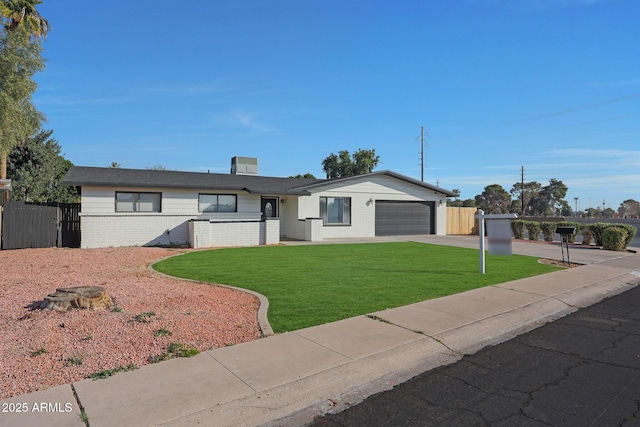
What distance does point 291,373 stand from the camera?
4.09m

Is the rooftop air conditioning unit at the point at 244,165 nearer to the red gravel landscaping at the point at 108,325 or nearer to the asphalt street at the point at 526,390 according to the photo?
the red gravel landscaping at the point at 108,325

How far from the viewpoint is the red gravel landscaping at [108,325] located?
4124 mm

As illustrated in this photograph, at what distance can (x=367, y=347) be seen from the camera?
484 cm

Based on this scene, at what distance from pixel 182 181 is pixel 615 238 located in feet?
65.4

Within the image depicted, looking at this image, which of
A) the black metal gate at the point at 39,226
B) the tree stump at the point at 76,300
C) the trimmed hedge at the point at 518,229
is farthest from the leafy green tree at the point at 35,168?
the trimmed hedge at the point at 518,229

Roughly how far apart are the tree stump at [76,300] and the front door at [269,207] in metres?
14.6

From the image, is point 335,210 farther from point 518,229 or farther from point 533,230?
point 533,230

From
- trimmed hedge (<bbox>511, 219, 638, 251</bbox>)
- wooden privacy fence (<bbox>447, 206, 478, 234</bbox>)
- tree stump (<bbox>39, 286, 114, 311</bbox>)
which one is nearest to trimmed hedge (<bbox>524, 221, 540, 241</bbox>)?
trimmed hedge (<bbox>511, 219, 638, 251</bbox>)

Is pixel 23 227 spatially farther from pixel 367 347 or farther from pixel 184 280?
pixel 367 347

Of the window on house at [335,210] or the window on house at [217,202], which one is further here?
the window on house at [335,210]

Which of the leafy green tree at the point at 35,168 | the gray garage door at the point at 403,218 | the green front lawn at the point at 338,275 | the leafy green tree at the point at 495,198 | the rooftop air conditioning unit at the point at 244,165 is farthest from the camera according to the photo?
the leafy green tree at the point at 495,198

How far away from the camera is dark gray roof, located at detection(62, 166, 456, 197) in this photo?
54.0ft

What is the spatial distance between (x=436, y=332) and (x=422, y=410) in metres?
2.09

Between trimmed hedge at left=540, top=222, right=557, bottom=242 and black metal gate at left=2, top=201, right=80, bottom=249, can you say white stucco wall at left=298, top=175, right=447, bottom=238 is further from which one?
black metal gate at left=2, top=201, right=80, bottom=249
